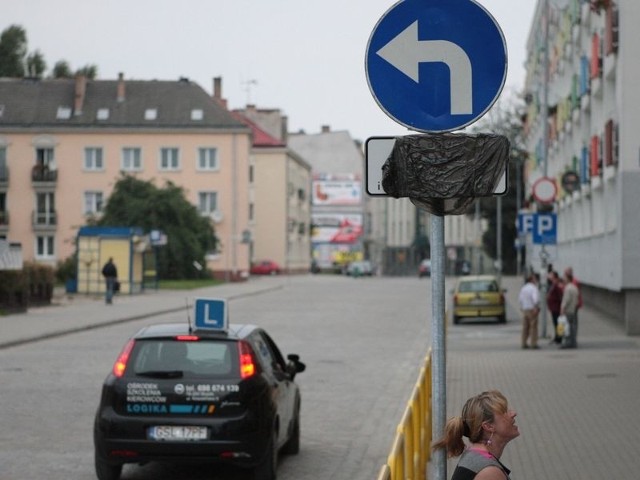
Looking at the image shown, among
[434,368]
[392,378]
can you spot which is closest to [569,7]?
[392,378]

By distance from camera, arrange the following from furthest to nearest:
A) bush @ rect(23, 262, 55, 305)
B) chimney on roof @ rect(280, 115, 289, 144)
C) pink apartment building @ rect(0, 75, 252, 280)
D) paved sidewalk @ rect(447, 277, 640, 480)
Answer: chimney on roof @ rect(280, 115, 289, 144) < pink apartment building @ rect(0, 75, 252, 280) < bush @ rect(23, 262, 55, 305) < paved sidewalk @ rect(447, 277, 640, 480)

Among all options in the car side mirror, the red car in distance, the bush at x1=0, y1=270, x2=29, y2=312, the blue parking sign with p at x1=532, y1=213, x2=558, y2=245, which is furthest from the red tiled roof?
the car side mirror

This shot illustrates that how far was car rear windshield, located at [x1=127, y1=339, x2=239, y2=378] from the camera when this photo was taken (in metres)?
11.5

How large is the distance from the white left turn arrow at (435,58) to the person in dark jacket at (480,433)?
1.43 m

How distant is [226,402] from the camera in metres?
11.2

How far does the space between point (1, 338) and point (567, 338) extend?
13.0m

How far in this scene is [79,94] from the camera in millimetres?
91188

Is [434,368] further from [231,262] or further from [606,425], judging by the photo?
[231,262]

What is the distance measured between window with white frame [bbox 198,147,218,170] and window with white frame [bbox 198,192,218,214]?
1.93 m

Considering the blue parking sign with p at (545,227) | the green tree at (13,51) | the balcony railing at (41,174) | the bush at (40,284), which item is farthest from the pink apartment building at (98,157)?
the blue parking sign with p at (545,227)

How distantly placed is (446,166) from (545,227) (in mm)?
26920

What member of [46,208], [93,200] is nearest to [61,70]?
[93,200]

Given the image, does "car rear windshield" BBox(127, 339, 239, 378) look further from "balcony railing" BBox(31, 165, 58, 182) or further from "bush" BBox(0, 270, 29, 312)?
"balcony railing" BBox(31, 165, 58, 182)

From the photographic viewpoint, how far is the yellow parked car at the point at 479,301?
1596 inches
